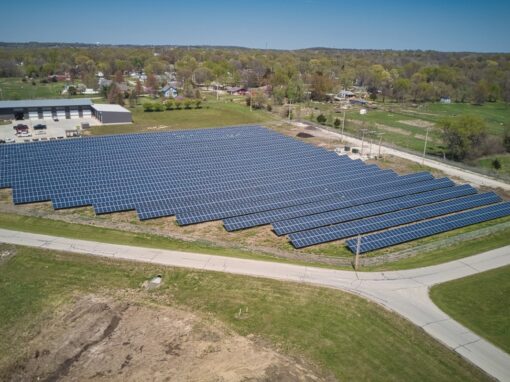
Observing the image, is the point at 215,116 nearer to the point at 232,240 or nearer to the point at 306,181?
the point at 306,181

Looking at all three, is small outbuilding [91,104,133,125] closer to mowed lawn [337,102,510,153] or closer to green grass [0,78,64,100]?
green grass [0,78,64,100]

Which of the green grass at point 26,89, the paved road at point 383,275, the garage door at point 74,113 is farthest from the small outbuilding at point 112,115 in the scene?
the paved road at point 383,275

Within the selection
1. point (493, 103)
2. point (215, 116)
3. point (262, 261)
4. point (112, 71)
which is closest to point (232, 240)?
point (262, 261)

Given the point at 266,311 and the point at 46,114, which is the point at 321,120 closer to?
the point at 46,114

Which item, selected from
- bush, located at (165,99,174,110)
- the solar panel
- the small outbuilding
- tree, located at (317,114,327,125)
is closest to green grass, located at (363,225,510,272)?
the solar panel

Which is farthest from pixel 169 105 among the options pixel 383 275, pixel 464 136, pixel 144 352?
pixel 144 352

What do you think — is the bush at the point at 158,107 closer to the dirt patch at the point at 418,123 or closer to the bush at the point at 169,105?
the bush at the point at 169,105
